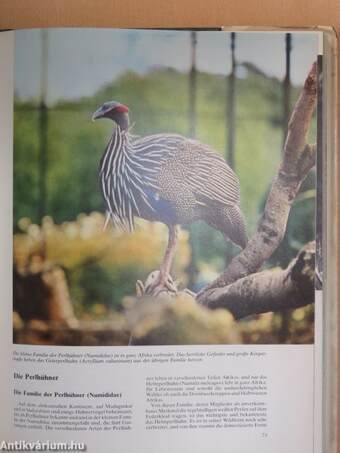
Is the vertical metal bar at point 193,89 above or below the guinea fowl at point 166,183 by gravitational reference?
above

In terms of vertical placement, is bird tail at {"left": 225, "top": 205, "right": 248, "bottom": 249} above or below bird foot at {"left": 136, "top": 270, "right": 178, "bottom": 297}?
above

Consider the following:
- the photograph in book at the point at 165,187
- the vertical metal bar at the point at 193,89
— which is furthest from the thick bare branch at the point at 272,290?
the vertical metal bar at the point at 193,89

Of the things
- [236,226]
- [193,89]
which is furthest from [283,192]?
[193,89]

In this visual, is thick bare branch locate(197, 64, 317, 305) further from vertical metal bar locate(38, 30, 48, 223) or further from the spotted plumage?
vertical metal bar locate(38, 30, 48, 223)

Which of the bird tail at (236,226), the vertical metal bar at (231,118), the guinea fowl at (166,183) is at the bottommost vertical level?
the bird tail at (236,226)

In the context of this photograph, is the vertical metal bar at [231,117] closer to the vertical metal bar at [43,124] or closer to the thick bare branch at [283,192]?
the thick bare branch at [283,192]

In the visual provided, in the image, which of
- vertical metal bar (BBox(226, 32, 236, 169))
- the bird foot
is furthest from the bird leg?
vertical metal bar (BBox(226, 32, 236, 169))

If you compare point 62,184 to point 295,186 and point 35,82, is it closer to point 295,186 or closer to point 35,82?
point 35,82

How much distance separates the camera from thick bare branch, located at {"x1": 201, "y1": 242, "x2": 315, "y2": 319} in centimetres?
88

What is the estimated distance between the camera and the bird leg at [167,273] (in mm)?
870

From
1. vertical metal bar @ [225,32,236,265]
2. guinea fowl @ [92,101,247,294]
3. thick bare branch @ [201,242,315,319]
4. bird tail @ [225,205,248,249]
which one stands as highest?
vertical metal bar @ [225,32,236,265]

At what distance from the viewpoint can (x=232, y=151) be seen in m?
0.88

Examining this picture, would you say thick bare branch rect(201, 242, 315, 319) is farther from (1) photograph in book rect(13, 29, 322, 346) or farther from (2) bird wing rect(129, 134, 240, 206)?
(2) bird wing rect(129, 134, 240, 206)

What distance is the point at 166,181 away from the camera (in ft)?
2.88
